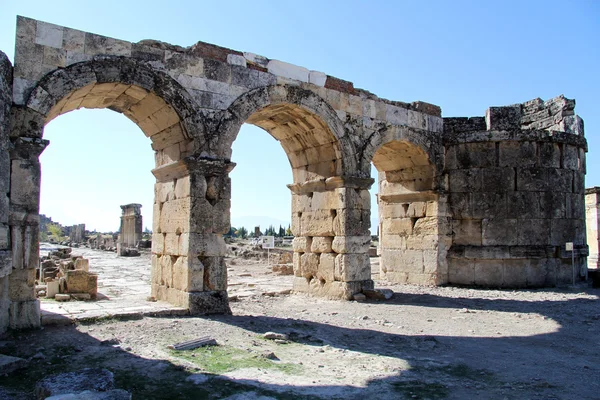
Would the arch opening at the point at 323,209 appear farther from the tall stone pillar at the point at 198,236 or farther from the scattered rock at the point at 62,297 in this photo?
the scattered rock at the point at 62,297

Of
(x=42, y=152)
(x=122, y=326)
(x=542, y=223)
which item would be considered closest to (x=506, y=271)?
(x=542, y=223)

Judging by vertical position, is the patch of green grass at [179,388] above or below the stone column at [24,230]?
below

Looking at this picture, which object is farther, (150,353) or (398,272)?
(398,272)

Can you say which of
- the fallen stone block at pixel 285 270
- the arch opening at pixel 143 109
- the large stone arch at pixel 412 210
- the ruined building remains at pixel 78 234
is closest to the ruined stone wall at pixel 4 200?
the arch opening at pixel 143 109

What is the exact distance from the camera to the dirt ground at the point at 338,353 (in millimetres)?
3969

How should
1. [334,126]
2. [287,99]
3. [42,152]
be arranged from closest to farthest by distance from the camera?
[42,152] < [287,99] < [334,126]

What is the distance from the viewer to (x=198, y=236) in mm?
6852

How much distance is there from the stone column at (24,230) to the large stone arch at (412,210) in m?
6.61

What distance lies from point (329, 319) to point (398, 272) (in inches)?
178

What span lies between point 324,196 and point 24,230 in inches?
205

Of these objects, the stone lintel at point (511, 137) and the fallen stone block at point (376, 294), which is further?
the stone lintel at point (511, 137)

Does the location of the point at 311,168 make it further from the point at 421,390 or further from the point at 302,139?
the point at 421,390

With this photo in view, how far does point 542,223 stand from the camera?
34.1ft

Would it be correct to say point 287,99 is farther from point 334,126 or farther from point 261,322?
point 261,322
